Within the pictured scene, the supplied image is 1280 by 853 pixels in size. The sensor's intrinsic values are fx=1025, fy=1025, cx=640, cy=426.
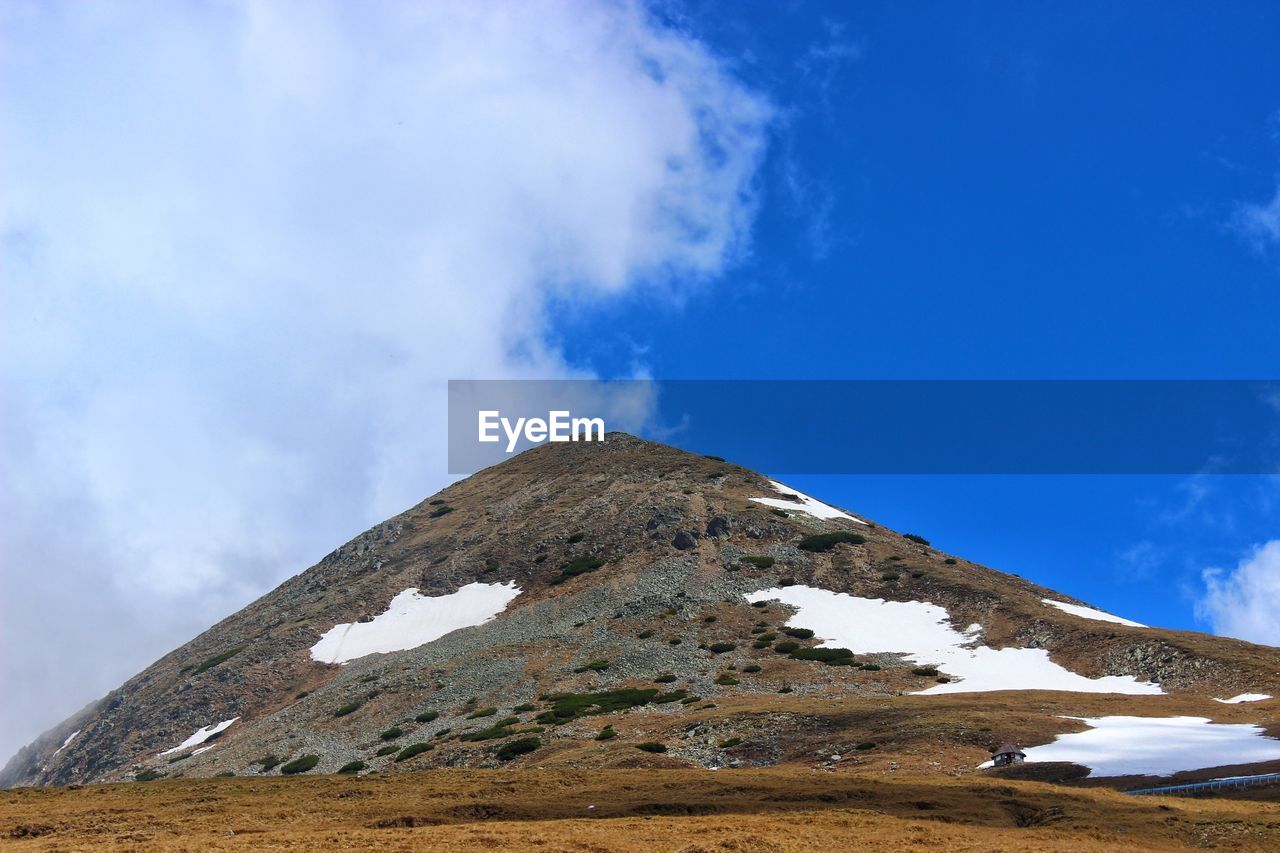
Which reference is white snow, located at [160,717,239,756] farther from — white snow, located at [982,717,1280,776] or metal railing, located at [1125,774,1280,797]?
metal railing, located at [1125,774,1280,797]

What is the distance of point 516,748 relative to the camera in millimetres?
50750

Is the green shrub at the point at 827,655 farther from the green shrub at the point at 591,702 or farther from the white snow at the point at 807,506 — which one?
the white snow at the point at 807,506

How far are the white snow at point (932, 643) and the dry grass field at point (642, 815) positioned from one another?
83.7 feet

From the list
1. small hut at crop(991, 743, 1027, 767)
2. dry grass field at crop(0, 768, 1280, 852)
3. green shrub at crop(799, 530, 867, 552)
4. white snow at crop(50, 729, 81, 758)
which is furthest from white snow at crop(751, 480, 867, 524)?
white snow at crop(50, 729, 81, 758)

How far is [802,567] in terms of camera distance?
84125 millimetres

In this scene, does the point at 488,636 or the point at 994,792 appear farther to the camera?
the point at 488,636

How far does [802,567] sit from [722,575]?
22.2ft

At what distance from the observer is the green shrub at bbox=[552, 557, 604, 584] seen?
87188 millimetres

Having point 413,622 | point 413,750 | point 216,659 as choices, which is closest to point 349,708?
point 413,750

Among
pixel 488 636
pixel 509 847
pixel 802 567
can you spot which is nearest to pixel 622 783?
pixel 509 847

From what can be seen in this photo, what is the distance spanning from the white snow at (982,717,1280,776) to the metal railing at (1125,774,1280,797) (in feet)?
6.29

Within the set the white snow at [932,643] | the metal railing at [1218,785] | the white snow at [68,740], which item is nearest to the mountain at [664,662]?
the white snow at [932,643]

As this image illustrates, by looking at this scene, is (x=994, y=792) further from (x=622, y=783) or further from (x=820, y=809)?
(x=622, y=783)

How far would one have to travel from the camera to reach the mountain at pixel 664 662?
45594mm
